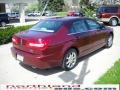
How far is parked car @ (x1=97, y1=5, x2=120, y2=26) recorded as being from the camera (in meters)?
20.4

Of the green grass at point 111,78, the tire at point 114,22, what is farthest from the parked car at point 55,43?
the tire at point 114,22

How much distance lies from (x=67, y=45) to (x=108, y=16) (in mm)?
14233

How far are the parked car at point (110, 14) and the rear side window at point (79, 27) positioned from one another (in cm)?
1285

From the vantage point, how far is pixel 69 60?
7277 mm

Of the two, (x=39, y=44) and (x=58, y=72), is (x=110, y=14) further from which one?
(x=39, y=44)

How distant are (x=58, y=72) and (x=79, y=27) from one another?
1653 mm

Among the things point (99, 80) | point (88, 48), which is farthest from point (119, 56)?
point (99, 80)

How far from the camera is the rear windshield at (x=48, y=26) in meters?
7.21

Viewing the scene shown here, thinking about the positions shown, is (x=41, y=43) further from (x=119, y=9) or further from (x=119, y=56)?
(x=119, y=9)

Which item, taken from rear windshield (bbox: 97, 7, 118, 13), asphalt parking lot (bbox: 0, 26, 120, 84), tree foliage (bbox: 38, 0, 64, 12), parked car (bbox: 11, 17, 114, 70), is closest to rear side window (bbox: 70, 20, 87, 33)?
parked car (bbox: 11, 17, 114, 70)

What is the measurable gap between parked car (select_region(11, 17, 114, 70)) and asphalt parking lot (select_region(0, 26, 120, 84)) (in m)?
0.37

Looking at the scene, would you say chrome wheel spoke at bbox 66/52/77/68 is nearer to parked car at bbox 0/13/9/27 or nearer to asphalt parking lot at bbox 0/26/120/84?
asphalt parking lot at bbox 0/26/120/84

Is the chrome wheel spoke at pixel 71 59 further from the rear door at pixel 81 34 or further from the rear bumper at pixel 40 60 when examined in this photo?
the rear bumper at pixel 40 60

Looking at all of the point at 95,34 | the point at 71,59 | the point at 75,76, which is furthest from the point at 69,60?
the point at 95,34
